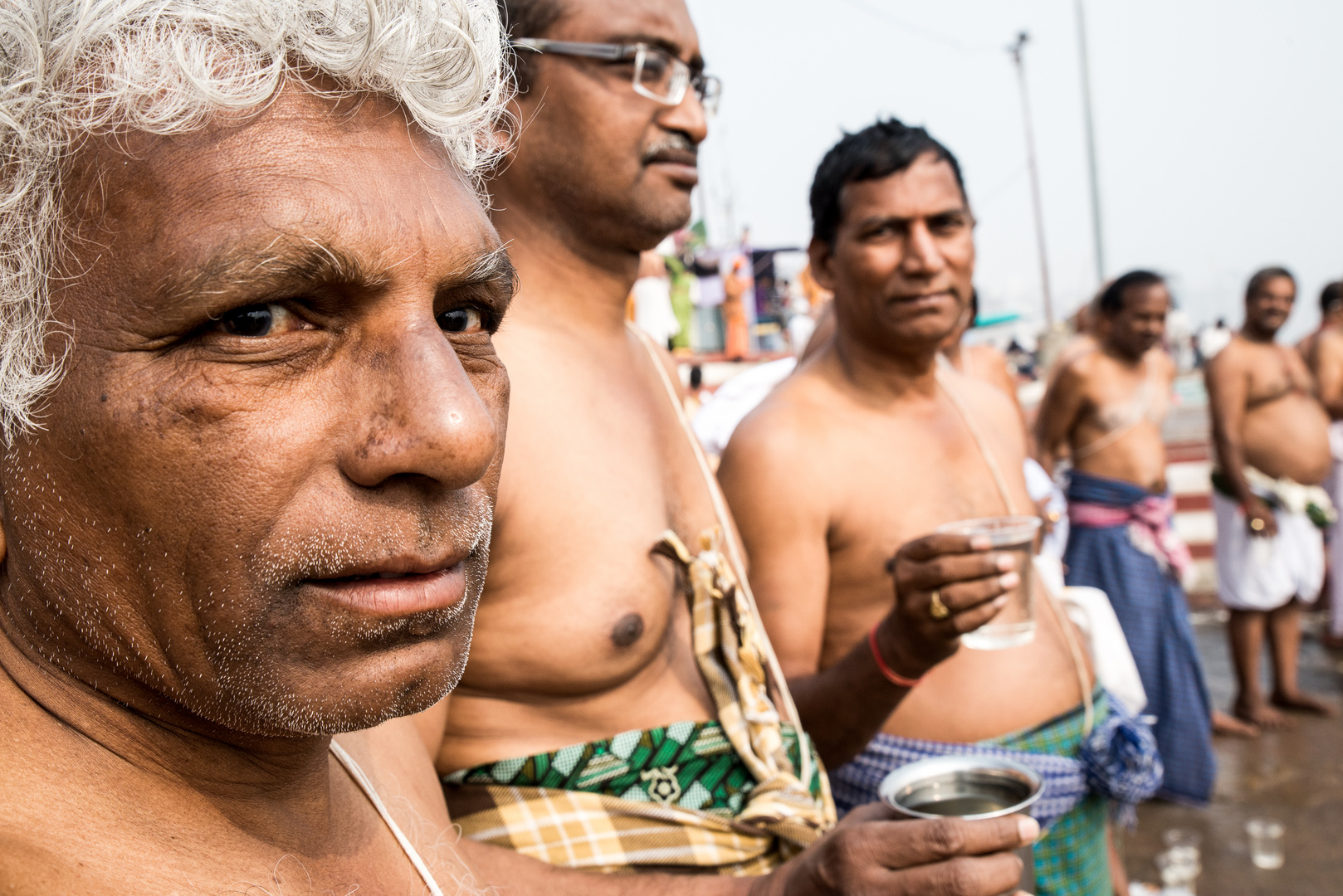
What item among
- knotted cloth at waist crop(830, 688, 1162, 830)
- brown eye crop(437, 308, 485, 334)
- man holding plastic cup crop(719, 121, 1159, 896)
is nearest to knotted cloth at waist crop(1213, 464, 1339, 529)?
man holding plastic cup crop(719, 121, 1159, 896)

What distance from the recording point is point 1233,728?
6.36m

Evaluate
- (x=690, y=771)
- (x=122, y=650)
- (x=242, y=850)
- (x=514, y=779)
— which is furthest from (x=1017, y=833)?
(x=122, y=650)

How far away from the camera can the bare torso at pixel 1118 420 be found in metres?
6.18

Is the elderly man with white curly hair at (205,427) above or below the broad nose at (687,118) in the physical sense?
below

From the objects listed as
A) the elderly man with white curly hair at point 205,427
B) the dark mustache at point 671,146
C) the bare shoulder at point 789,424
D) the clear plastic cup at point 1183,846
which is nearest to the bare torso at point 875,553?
the bare shoulder at point 789,424

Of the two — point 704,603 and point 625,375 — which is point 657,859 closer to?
point 704,603

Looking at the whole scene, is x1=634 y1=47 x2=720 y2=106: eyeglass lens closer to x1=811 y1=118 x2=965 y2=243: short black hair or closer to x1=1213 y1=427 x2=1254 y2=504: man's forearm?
x1=811 y1=118 x2=965 y2=243: short black hair

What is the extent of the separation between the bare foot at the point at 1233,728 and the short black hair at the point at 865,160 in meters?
4.93

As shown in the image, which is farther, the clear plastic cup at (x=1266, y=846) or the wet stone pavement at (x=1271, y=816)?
the clear plastic cup at (x=1266, y=846)

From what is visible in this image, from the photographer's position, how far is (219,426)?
35.9 inches

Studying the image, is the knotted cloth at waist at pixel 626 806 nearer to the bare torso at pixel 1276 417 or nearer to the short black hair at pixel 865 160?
the short black hair at pixel 865 160

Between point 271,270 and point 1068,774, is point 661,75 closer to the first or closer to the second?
point 271,270

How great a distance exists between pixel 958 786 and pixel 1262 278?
7.27 meters

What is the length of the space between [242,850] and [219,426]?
18.2 inches
